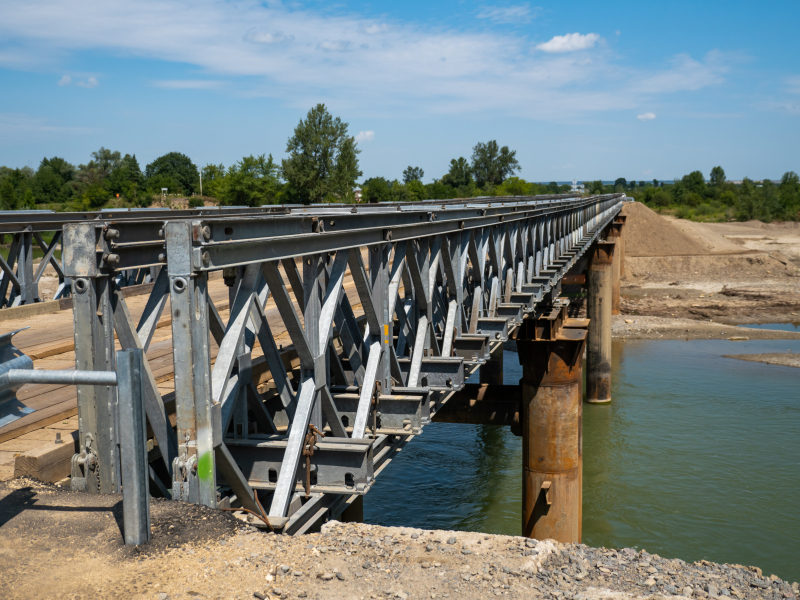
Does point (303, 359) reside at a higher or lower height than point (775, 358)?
higher

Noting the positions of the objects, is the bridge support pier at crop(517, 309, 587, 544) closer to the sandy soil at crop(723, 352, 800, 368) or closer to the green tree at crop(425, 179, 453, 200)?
the sandy soil at crop(723, 352, 800, 368)

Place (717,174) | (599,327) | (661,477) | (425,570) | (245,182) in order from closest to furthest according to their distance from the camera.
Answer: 1. (425,570)
2. (661,477)
3. (599,327)
4. (245,182)
5. (717,174)

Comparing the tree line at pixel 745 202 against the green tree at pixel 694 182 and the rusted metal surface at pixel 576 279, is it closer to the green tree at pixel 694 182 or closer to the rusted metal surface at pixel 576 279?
the green tree at pixel 694 182

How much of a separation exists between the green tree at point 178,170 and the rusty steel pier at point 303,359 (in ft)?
390

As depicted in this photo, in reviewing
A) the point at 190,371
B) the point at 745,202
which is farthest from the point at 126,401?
the point at 745,202

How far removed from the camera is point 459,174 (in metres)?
167

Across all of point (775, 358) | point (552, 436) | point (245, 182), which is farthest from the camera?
point (245, 182)

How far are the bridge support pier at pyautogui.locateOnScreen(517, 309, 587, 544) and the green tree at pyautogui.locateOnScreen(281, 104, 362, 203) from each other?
89819mm

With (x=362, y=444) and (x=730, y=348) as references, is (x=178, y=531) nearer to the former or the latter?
(x=362, y=444)

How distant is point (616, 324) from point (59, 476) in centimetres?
3745

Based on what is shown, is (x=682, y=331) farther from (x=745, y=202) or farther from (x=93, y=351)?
(x=745, y=202)

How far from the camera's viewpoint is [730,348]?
33906 millimetres

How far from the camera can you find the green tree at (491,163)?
549ft

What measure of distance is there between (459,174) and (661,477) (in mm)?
153252
